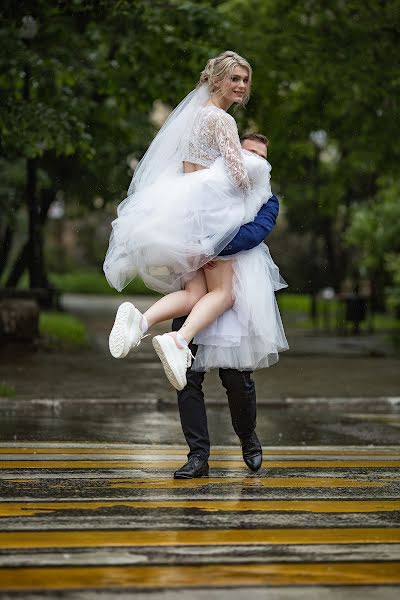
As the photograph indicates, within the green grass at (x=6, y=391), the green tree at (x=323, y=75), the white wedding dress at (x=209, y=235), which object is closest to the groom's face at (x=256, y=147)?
the white wedding dress at (x=209, y=235)

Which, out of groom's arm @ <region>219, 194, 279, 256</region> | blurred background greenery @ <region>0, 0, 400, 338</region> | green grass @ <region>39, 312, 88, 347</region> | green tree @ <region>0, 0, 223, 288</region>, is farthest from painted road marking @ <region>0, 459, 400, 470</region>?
green grass @ <region>39, 312, 88, 347</region>

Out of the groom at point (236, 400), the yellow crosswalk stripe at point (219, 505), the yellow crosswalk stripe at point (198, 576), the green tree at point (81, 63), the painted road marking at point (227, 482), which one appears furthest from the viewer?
the green tree at point (81, 63)

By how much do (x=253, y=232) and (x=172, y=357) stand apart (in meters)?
0.82

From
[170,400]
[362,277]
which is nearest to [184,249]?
[170,400]

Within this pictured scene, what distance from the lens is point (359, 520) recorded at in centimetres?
571

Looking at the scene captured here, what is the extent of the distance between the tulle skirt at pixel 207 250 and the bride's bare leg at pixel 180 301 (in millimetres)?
66

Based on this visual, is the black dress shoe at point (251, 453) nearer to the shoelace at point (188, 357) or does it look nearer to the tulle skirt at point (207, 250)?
the tulle skirt at point (207, 250)

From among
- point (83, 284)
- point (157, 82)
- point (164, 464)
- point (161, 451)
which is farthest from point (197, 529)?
point (83, 284)

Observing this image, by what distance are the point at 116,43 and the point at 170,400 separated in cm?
805

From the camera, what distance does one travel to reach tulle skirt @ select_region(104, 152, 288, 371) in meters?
6.76

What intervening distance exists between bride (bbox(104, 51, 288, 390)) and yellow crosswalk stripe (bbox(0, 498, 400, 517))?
84 cm

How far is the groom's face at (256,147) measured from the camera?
23.2 ft

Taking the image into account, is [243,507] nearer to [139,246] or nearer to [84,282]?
[139,246]

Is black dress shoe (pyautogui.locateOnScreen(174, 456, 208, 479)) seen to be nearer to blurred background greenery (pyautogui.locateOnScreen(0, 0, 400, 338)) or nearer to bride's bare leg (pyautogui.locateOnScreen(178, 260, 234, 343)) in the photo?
bride's bare leg (pyautogui.locateOnScreen(178, 260, 234, 343))
